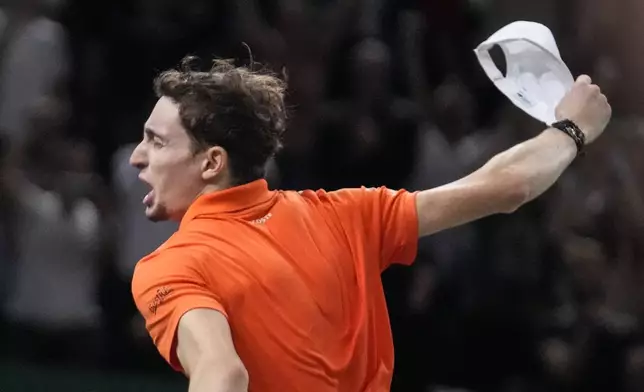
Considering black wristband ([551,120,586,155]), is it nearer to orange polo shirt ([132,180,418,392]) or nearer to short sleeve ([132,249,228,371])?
orange polo shirt ([132,180,418,392])

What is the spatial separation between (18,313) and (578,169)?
1.47m

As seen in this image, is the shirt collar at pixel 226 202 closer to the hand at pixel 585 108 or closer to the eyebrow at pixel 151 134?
the eyebrow at pixel 151 134

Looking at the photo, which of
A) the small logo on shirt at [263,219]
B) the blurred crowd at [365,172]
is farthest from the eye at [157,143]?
the blurred crowd at [365,172]

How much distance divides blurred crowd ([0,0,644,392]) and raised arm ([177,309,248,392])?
1.39 m

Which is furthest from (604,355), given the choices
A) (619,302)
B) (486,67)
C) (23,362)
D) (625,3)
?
(23,362)

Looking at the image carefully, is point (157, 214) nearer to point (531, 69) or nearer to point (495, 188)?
point (495, 188)

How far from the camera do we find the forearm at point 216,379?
3.08ft

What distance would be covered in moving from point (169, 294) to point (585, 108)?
0.66m

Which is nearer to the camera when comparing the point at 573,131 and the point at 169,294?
the point at 169,294

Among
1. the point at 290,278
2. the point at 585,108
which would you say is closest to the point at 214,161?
the point at 290,278

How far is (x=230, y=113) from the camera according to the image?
123cm

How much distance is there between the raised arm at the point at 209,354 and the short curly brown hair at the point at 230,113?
0.27 meters

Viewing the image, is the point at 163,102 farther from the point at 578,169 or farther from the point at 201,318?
the point at 578,169

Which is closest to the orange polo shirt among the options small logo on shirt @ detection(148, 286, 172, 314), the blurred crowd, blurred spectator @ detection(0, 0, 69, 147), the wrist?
small logo on shirt @ detection(148, 286, 172, 314)
